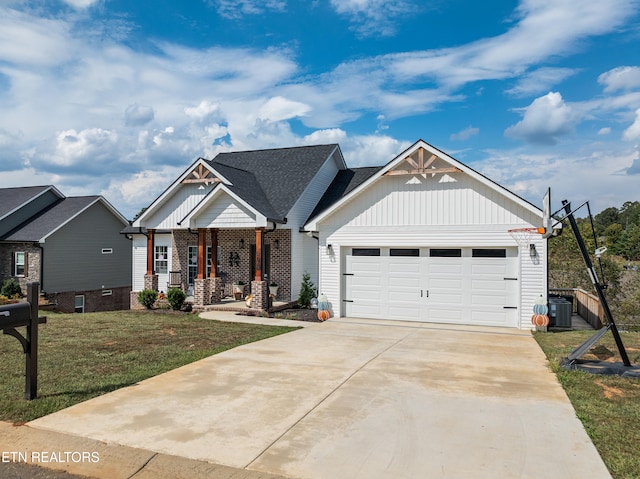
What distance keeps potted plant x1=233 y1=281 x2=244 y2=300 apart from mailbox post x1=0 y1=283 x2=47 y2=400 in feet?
43.0

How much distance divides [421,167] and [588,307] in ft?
24.5

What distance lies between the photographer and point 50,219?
27.2 meters

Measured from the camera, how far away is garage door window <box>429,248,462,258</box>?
15.1 meters

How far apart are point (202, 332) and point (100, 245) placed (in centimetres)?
1945

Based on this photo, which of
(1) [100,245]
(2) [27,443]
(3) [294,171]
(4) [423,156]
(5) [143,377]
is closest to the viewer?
(2) [27,443]

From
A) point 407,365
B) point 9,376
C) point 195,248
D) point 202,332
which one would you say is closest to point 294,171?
point 195,248

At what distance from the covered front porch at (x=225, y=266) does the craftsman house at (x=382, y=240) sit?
55 millimetres

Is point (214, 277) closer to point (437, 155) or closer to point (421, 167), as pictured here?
point (421, 167)

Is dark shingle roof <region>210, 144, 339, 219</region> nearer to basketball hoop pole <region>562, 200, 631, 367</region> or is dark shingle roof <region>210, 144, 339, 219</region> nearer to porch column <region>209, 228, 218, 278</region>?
porch column <region>209, 228, 218, 278</region>

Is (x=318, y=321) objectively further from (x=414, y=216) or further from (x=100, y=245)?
(x=100, y=245)

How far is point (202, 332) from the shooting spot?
13414 millimetres

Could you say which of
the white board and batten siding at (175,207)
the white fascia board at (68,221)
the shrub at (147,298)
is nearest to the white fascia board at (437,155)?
the white board and batten siding at (175,207)

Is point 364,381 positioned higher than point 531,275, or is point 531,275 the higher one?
point 531,275

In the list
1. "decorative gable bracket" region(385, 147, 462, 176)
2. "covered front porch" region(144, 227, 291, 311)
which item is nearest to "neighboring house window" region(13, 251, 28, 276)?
"covered front porch" region(144, 227, 291, 311)
